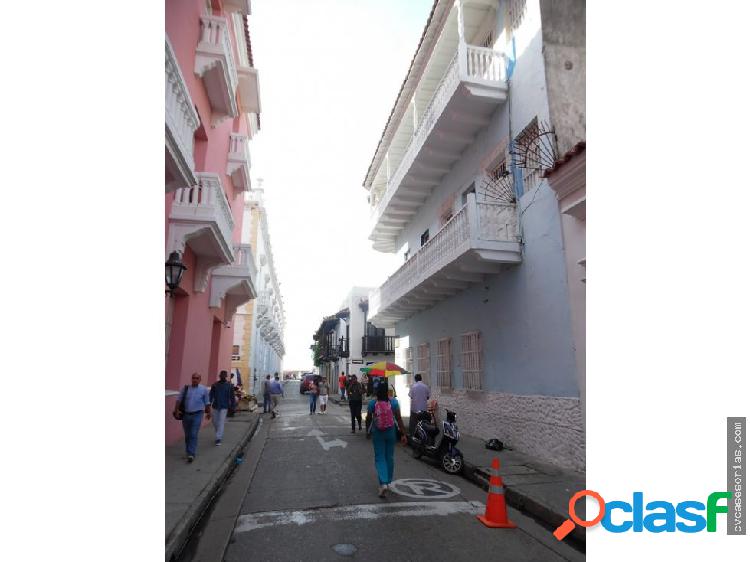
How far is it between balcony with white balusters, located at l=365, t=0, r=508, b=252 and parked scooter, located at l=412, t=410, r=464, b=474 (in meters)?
7.56

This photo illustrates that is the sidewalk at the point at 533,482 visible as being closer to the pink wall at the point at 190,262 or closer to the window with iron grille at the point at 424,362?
the window with iron grille at the point at 424,362

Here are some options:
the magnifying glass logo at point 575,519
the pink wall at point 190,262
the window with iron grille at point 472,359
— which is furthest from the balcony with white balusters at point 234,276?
the magnifying glass logo at point 575,519

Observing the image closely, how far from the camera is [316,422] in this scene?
654 inches

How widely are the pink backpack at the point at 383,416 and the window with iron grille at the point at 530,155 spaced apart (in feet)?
19.0

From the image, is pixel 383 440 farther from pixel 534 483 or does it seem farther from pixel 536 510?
pixel 534 483

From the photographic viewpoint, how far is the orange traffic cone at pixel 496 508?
16.7 feet

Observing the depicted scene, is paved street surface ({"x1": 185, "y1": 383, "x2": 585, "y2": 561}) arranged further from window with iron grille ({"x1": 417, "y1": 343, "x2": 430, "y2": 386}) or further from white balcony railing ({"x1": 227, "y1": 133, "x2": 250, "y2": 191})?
white balcony railing ({"x1": 227, "y1": 133, "x2": 250, "y2": 191})

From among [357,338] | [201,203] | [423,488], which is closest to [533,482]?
[423,488]

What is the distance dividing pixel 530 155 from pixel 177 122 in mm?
7056

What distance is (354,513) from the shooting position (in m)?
5.50
